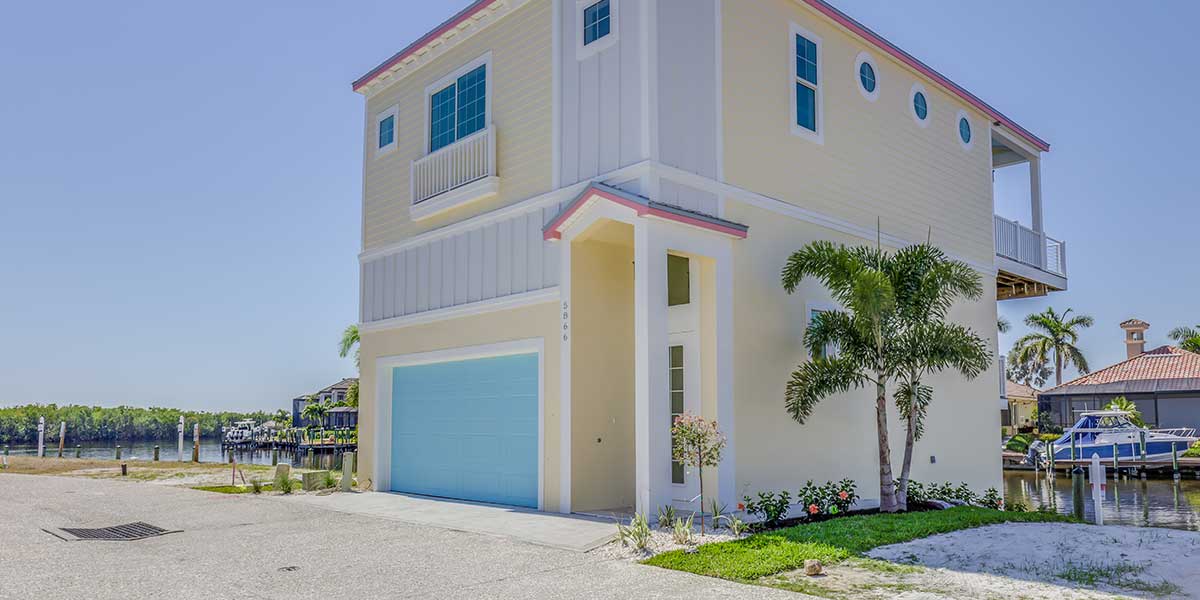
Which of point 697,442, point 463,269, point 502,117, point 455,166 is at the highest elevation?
point 502,117

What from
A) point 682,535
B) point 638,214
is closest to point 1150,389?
point 638,214

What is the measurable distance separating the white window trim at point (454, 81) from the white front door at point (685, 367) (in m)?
4.91

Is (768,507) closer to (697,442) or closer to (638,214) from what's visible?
(697,442)

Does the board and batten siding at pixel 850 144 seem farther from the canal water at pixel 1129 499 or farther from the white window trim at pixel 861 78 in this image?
the canal water at pixel 1129 499

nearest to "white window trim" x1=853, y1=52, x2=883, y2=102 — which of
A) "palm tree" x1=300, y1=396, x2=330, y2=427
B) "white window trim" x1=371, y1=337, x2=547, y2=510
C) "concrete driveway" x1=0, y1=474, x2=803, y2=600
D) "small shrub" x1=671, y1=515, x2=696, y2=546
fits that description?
"white window trim" x1=371, y1=337, x2=547, y2=510

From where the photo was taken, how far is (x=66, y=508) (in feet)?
47.5

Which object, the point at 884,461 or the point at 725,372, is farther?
the point at 884,461

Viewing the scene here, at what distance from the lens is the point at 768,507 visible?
478 inches

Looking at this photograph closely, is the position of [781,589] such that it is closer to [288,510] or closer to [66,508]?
[288,510]

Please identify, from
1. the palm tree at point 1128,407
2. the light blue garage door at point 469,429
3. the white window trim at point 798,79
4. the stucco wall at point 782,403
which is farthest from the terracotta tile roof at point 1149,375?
the light blue garage door at point 469,429

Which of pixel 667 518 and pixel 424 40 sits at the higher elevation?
pixel 424 40

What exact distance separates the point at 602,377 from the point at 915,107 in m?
9.22

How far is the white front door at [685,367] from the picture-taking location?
1306 cm

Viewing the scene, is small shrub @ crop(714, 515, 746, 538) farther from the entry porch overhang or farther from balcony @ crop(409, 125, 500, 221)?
balcony @ crop(409, 125, 500, 221)
